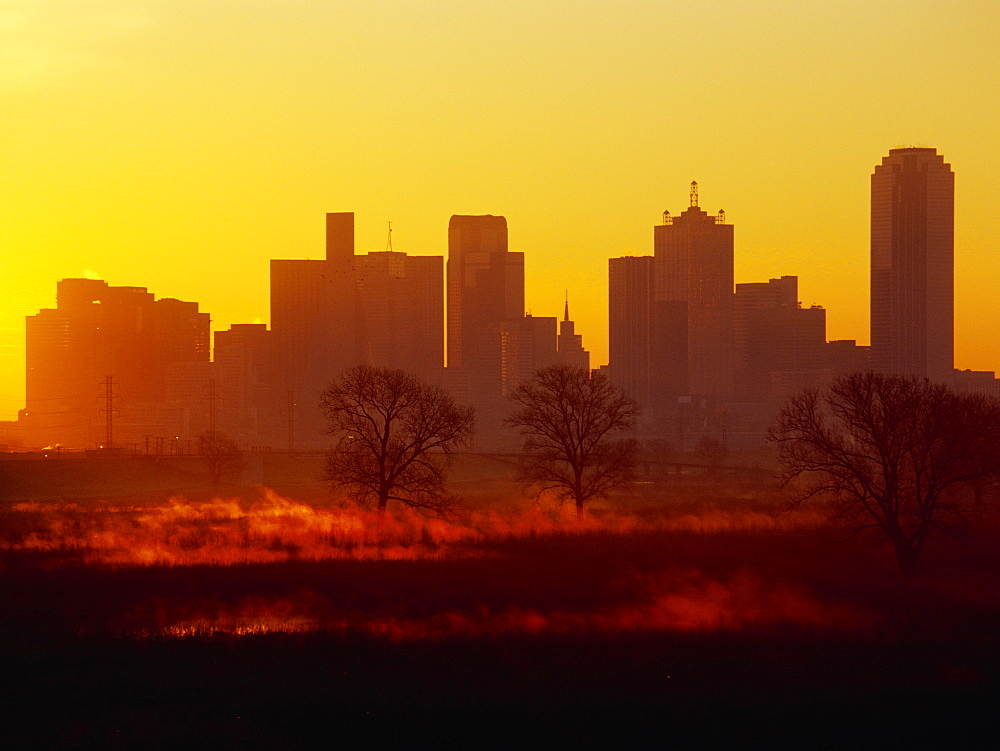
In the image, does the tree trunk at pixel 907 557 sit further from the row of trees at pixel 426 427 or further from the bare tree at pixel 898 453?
the row of trees at pixel 426 427

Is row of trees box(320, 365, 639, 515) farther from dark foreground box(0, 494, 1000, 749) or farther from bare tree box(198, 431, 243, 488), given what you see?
bare tree box(198, 431, 243, 488)

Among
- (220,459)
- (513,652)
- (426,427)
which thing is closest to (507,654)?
(513,652)

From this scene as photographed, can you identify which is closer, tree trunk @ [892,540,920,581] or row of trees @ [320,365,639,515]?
tree trunk @ [892,540,920,581]

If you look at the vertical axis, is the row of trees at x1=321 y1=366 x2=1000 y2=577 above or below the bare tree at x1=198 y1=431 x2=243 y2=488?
above

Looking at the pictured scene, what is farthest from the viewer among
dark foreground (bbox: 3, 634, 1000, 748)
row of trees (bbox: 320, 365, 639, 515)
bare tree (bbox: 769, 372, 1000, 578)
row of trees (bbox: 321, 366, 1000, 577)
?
row of trees (bbox: 320, 365, 639, 515)

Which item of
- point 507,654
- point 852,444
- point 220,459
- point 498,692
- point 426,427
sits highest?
point 426,427

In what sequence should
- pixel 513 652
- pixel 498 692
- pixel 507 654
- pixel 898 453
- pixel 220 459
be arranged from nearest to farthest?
1. pixel 498 692
2. pixel 507 654
3. pixel 513 652
4. pixel 898 453
5. pixel 220 459

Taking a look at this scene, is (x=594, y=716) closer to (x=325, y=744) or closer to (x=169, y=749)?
(x=325, y=744)

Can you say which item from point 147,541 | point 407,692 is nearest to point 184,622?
point 407,692

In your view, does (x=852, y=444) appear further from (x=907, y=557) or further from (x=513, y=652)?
(x=513, y=652)

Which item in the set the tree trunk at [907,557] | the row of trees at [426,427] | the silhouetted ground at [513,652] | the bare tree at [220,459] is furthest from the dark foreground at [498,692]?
the bare tree at [220,459]

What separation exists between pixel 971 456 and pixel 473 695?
29.2 m

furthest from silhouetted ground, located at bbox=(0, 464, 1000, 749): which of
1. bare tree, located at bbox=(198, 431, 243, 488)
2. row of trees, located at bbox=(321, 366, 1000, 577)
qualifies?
bare tree, located at bbox=(198, 431, 243, 488)

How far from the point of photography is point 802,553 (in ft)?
214
